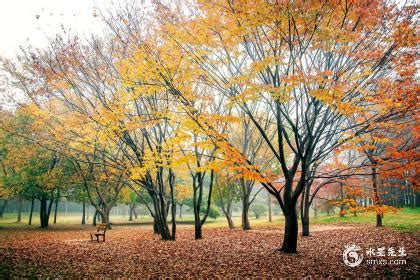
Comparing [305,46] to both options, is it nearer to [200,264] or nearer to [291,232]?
[291,232]

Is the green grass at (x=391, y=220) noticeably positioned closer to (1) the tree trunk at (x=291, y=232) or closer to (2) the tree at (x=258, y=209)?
(1) the tree trunk at (x=291, y=232)

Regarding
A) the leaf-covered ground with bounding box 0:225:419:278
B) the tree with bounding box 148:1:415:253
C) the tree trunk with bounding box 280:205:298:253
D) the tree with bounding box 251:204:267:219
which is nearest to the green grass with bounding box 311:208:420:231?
the leaf-covered ground with bounding box 0:225:419:278

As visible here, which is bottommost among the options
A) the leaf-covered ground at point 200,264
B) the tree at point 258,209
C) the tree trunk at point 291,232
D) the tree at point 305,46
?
the tree at point 258,209

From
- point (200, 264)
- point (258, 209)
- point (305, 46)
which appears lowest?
point (258, 209)

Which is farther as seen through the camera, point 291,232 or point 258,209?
point 258,209

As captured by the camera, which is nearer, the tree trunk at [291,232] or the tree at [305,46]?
the tree at [305,46]

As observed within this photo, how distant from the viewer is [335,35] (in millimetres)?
9875

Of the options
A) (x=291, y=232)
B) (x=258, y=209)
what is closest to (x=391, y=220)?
(x=291, y=232)

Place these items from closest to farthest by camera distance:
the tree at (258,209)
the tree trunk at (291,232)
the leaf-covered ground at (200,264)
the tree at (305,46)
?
1. the leaf-covered ground at (200,264)
2. the tree at (305,46)
3. the tree trunk at (291,232)
4. the tree at (258,209)

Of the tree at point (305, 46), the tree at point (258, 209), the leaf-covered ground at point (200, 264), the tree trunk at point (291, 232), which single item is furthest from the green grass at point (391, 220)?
the tree at point (258, 209)

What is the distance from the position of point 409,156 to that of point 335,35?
6.82 metres

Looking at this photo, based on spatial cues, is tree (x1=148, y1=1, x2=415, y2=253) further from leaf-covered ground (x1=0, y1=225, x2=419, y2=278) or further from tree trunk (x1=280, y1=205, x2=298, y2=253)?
leaf-covered ground (x1=0, y1=225, x2=419, y2=278)

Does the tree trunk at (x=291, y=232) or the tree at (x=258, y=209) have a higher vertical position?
the tree trunk at (x=291, y=232)

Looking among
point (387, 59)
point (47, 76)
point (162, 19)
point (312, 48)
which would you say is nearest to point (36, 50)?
point (47, 76)
